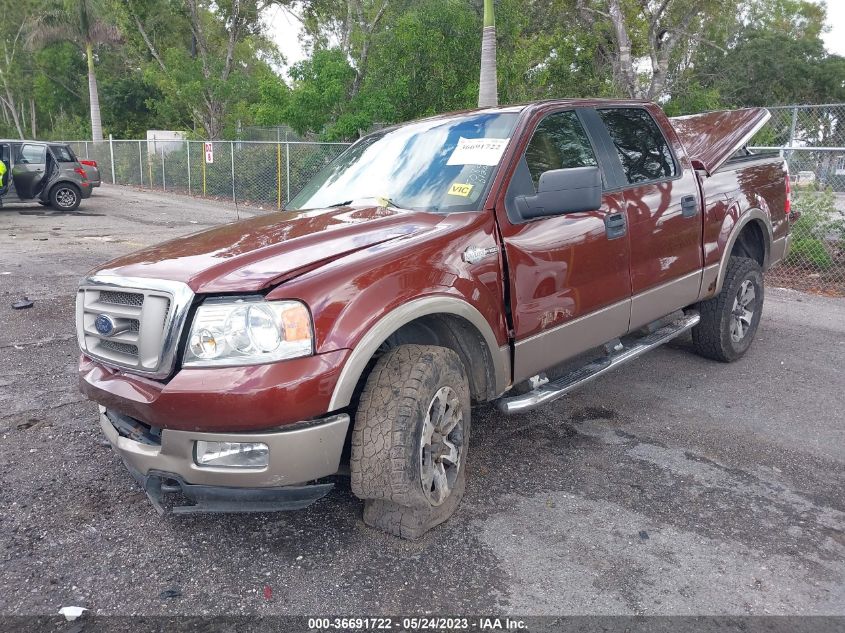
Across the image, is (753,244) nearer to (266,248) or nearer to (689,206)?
(689,206)

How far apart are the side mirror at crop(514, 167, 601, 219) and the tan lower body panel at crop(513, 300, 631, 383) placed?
25.5 inches

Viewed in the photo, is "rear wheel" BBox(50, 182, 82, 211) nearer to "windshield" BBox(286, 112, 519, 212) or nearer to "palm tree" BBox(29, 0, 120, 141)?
"windshield" BBox(286, 112, 519, 212)

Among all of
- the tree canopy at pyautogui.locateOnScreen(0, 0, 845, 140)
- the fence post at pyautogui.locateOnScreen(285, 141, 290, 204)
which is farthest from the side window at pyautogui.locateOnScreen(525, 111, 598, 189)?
the fence post at pyautogui.locateOnScreen(285, 141, 290, 204)

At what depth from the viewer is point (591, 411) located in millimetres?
4473

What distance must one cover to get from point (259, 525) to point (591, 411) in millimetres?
2342

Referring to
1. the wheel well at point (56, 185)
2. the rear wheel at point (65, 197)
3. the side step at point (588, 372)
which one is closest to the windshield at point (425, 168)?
the side step at point (588, 372)

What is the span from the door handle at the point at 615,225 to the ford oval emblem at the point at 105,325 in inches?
103

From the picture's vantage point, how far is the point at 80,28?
29047 millimetres

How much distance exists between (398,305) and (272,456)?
2.57 ft

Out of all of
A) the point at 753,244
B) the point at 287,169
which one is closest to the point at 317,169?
the point at 287,169

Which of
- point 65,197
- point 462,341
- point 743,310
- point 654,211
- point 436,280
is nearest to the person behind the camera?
point 436,280

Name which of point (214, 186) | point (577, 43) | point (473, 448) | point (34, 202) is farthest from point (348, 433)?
point (214, 186)

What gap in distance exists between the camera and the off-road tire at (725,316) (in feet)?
16.6

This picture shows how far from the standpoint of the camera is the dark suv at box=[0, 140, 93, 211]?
1549 centimetres
